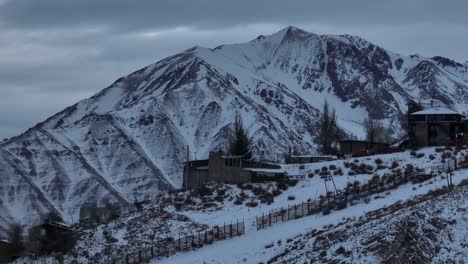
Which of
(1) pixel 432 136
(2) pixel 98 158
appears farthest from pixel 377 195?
(2) pixel 98 158

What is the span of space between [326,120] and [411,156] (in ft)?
106

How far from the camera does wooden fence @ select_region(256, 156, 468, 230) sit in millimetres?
66750

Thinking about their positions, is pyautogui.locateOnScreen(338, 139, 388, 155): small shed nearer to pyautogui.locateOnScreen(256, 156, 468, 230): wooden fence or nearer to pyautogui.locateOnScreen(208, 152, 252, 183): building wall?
pyautogui.locateOnScreen(208, 152, 252, 183): building wall

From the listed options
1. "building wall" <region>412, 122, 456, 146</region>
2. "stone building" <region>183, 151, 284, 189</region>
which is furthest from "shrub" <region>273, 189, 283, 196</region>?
"building wall" <region>412, 122, 456, 146</region>

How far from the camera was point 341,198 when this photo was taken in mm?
68188

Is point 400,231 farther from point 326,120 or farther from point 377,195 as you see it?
point 326,120

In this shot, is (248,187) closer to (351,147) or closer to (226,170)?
(226,170)

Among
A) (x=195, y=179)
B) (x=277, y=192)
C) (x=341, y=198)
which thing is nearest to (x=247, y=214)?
(x=277, y=192)

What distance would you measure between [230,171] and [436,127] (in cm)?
2141

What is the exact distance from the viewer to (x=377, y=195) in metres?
65.6

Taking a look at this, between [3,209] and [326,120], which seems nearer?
[326,120]

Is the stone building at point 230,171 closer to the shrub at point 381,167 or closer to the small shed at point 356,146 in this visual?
the shrub at point 381,167

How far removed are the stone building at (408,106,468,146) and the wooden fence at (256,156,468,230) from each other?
17.5 metres

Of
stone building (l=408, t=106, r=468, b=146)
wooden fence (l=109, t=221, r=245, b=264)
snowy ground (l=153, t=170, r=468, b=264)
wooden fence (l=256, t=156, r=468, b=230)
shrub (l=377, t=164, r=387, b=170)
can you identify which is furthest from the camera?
stone building (l=408, t=106, r=468, b=146)
